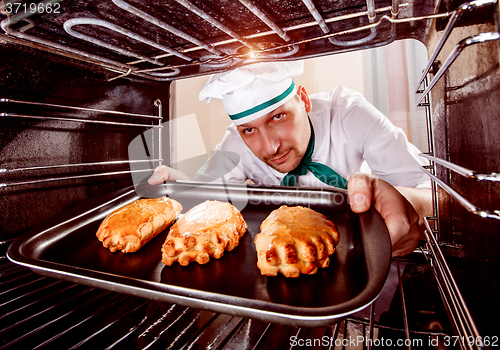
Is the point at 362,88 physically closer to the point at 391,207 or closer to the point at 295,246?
the point at 391,207

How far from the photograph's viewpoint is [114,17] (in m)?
0.77

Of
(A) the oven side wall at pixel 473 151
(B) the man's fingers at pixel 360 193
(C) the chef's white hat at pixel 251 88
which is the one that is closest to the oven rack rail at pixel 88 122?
(C) the chef's white hat at pixel 251 88

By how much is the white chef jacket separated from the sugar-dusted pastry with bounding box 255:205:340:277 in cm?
102

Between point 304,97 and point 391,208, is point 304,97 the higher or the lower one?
the higher one

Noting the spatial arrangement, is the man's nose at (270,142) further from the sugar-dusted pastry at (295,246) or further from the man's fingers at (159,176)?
the sugar-dusted pastry at (295,246)

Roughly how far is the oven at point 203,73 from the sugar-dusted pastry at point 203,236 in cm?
15

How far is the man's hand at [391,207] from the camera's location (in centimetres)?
80

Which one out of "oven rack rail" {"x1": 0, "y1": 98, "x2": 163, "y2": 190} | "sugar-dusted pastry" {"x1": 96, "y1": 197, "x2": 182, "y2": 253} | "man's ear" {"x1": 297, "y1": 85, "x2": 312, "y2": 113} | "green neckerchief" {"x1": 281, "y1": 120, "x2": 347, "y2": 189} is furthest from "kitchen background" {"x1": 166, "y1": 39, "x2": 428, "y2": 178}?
"sugar-dusted pastry" {"x1": 96, "y1": 197, "x2": 182, "y2": 253}

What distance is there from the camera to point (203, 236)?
894 millimetres

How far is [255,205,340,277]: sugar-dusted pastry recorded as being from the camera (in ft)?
2.44

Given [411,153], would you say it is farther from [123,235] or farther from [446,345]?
[123,235]

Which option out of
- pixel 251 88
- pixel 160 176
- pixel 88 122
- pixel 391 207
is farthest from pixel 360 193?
pixel 88 122

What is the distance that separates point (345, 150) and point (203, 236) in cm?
143

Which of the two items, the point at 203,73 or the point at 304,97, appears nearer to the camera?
the point at 203,73
